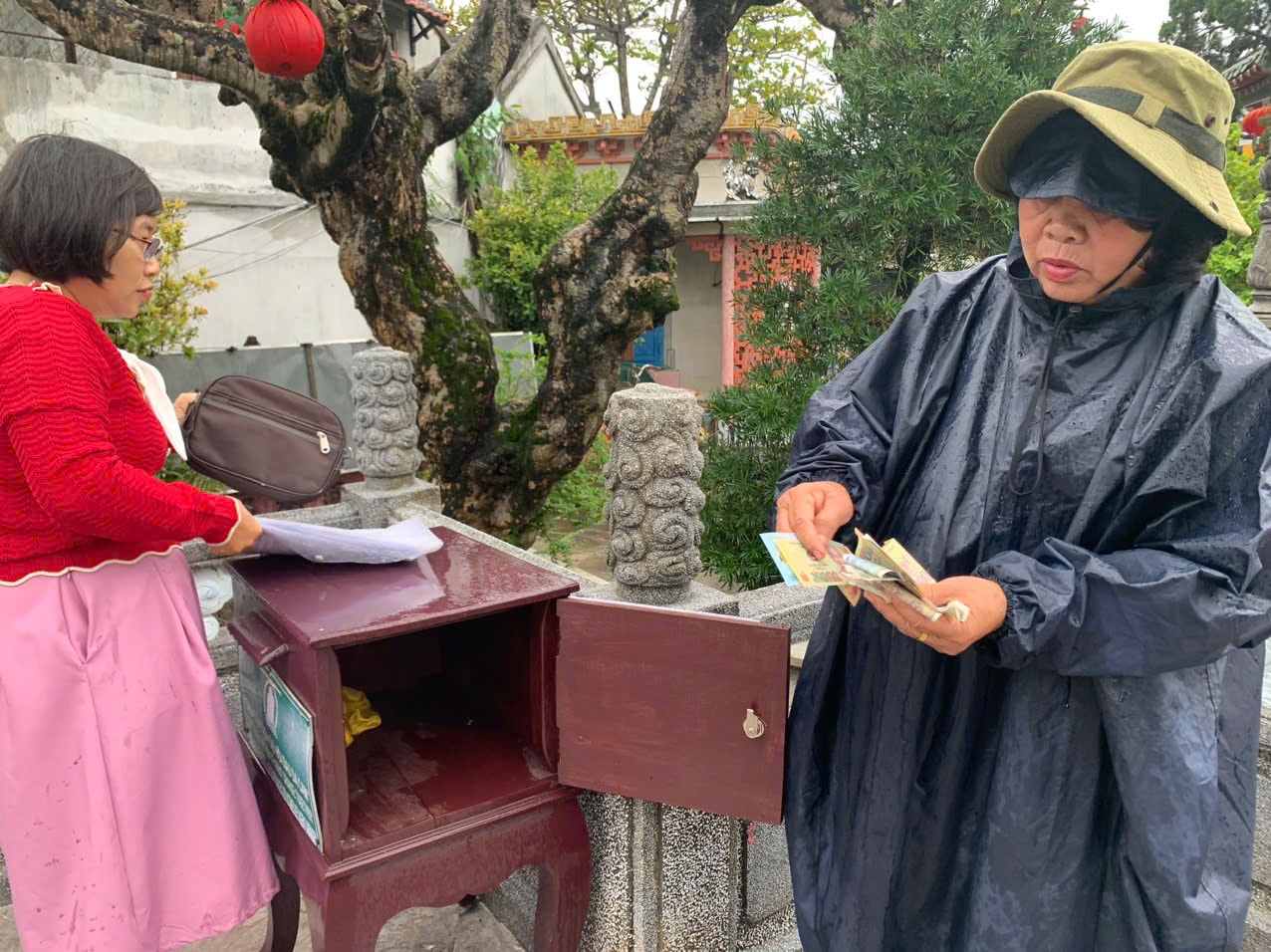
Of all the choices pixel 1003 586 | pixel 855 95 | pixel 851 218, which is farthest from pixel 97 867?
pixel 855 95

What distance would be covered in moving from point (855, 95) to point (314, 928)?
3314 mm

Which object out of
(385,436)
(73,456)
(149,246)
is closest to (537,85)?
(385,436)

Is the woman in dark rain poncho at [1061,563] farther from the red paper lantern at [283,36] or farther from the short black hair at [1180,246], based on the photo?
the red paper lantern at [283,36]

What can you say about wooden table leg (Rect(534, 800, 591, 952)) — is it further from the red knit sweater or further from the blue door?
the blue door

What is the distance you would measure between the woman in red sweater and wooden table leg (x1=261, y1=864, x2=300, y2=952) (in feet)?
1.30

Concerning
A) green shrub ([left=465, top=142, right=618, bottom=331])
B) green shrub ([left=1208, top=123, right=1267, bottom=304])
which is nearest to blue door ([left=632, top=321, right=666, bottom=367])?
green shrub ([left=465, top=142, right=618, bottom=331])

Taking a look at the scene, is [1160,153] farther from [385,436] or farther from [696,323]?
[696,323]

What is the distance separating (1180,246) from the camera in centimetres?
137

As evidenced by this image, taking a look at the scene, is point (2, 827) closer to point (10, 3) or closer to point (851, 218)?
point (851, 218)

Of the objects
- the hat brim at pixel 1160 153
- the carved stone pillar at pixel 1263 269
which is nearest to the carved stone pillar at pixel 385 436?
the hat brim at pixel 1160 153

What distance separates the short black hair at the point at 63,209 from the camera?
63.3 inches

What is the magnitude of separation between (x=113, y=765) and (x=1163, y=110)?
214 centimetres

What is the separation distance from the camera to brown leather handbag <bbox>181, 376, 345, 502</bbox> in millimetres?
2119

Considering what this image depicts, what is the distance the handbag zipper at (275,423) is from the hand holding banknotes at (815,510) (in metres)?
1.23
